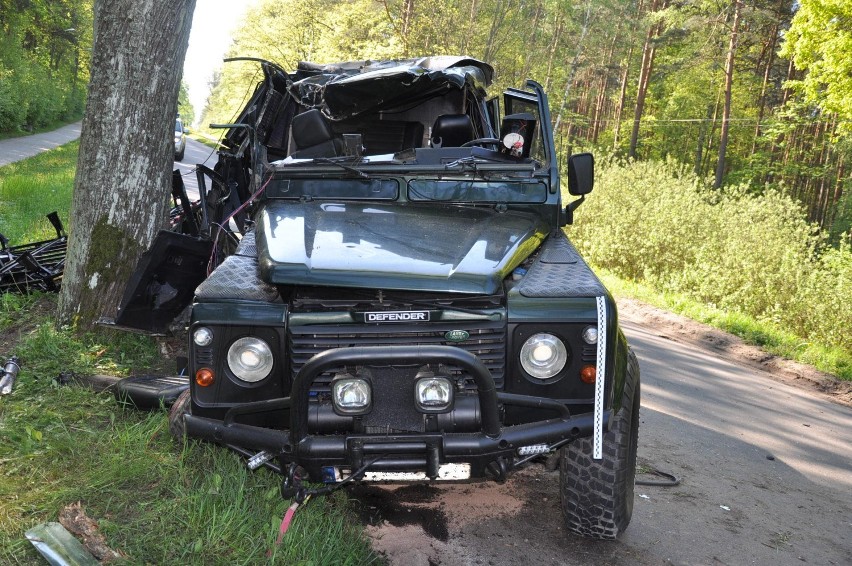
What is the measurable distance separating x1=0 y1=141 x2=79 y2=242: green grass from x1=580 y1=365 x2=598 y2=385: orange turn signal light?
6179 mm

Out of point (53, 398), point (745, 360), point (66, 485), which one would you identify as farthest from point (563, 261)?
point (745, 360)

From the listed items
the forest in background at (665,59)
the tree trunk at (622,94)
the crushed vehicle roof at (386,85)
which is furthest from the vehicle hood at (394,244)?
the tree trunk at (622,94)

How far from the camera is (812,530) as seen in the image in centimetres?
406

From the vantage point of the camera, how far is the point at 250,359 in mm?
3033

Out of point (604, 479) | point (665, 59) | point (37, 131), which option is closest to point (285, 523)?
point (604, 479)

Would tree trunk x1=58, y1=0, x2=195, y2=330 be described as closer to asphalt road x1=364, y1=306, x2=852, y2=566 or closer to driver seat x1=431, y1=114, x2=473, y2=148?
driver seat x1=431, y1=114, x2=473, y2=148

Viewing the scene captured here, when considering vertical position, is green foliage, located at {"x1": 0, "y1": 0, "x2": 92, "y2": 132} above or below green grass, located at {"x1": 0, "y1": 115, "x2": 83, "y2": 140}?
above

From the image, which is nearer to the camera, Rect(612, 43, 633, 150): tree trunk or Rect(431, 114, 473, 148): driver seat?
Rect(431, 114, 473, 148): driver seat

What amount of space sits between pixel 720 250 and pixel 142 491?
1246 cm

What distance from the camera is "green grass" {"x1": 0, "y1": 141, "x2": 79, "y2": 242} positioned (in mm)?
9883

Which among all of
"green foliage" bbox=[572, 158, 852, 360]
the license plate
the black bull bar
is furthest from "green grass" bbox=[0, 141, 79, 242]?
"green foliage" bbox=[572, 158, 852, 360]

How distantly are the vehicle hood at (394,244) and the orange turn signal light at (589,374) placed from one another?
1.59ft

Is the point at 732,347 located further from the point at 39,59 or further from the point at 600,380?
the point at 39,59

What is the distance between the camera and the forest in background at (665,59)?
1883 cm
